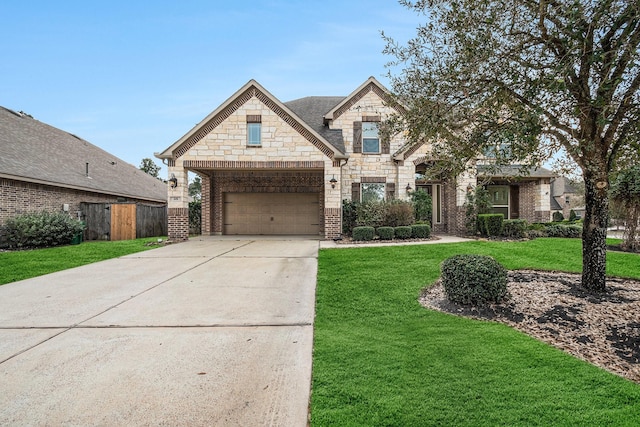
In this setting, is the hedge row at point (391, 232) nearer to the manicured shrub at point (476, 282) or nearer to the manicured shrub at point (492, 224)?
the manicured shrub at point (492, 224)

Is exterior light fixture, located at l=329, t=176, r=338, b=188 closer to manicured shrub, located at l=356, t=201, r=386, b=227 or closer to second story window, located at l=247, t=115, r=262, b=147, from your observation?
manicured shrub, located at l=356, t=201, r=386, b=227

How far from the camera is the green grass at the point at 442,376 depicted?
2.27m

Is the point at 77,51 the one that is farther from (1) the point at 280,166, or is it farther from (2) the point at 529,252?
(2) the point at 529,252

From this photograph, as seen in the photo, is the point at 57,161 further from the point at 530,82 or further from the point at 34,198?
the point at 530,82

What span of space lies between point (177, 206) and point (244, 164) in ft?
11.1

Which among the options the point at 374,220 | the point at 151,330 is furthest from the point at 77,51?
the point at 151,330

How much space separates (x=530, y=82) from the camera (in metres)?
4.04

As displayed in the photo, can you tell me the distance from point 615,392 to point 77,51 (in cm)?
2186

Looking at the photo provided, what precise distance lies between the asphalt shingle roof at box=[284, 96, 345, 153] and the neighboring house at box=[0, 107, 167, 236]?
38.7 ft

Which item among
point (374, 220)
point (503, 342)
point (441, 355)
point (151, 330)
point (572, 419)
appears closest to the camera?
Result: point (572, 419)

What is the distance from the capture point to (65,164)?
1702 cm

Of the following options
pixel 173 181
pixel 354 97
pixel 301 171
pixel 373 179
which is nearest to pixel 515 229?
pixel 373 179

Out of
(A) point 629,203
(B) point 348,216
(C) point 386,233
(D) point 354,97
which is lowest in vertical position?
(C) point 386,233

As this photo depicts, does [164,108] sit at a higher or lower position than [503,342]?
higher
